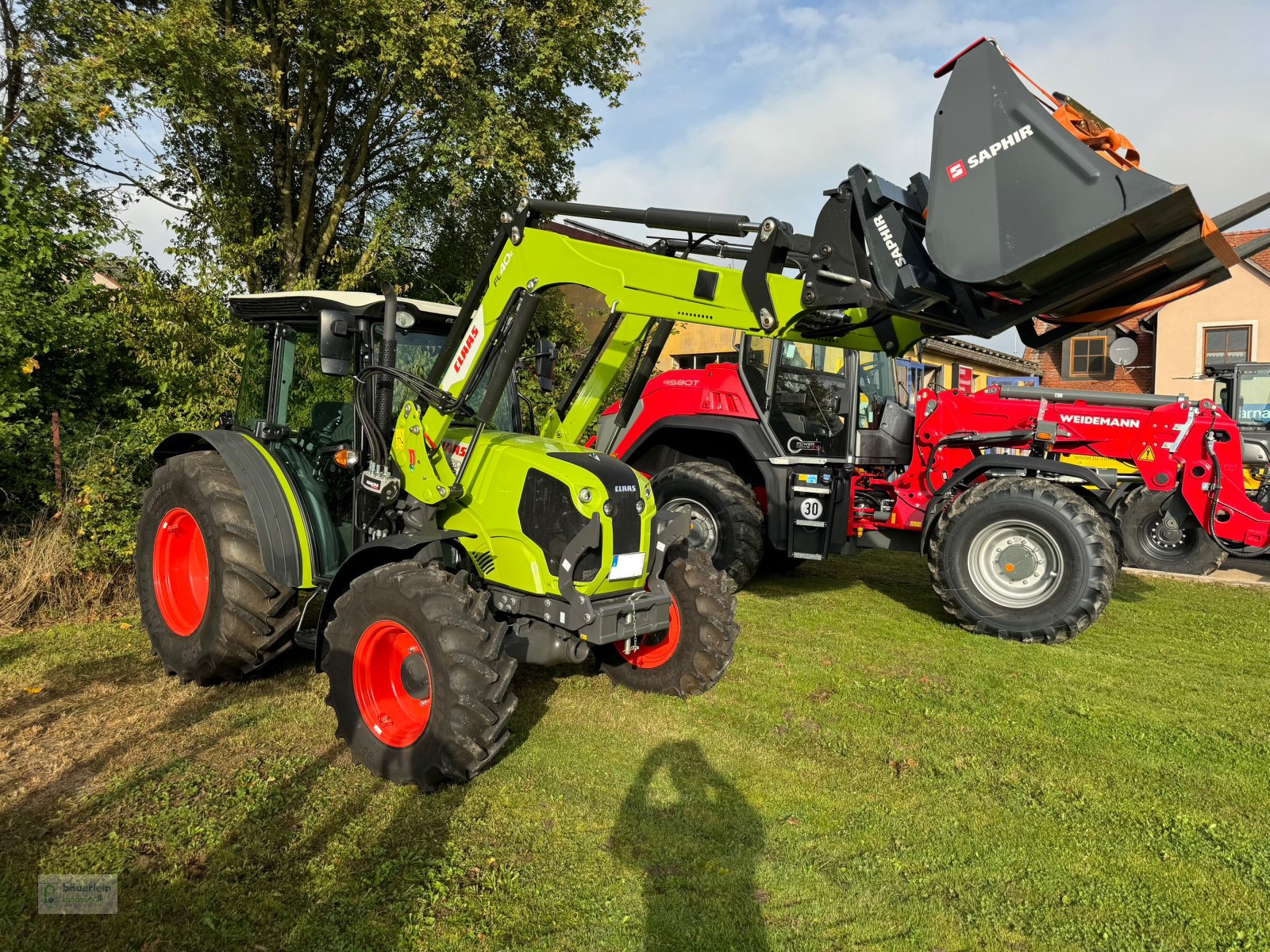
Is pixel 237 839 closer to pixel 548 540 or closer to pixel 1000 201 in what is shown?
pixel 548 540

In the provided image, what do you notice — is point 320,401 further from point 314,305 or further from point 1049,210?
point 1049,210

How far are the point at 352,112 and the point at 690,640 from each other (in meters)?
9.87

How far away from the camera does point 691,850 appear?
2.95 metres

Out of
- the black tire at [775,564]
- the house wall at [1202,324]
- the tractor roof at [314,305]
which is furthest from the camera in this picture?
the house wall at [1202,324]

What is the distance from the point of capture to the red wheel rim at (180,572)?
4.56 meters

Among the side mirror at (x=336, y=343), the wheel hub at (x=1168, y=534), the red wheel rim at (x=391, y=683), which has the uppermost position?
the side mirror at (x=336, y=343)

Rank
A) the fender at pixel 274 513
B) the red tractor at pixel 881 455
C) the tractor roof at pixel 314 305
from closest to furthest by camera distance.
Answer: the fender at pixel 274 513 < the tractor roof at pixel 314 305 < the red tractor at pixel 881 455

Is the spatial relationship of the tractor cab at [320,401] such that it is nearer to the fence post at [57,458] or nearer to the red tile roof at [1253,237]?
the fence post at [57,458]

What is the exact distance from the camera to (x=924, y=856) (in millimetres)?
2928

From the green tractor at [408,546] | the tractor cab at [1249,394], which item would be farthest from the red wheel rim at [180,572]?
the tractor cab at [1249,394]

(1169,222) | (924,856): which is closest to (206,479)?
(924,856)

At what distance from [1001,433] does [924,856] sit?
15.3ft

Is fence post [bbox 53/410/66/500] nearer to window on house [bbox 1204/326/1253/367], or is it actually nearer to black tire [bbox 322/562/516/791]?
black tire [bbox 322/562/516/791]

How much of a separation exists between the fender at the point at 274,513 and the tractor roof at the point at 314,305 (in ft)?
2.51
